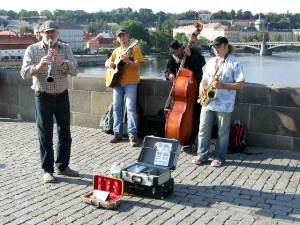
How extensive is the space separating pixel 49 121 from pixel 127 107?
200cm

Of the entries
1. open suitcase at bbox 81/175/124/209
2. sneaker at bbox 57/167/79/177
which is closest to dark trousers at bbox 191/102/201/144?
sneaker at bbox 57/167/79/177

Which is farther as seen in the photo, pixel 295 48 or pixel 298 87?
pixel 295 48

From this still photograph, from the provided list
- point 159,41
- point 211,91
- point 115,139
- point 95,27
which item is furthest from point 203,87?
point 95,27

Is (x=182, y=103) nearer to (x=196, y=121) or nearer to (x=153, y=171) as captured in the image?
(x=196, y=121)

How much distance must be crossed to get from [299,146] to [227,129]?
125cm

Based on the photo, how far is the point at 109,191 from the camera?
4.93m

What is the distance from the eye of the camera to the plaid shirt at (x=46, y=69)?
530 cm

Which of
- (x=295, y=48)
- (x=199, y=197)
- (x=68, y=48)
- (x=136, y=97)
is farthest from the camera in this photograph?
(x=295, y=48)

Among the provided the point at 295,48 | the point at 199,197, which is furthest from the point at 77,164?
the point at 295,48

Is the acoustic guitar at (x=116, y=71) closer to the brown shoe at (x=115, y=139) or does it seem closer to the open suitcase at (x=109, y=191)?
the brown shoe at (x=115, y=139)

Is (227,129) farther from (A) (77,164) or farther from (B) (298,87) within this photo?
(A) (77,164)

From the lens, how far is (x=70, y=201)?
499 centimetres

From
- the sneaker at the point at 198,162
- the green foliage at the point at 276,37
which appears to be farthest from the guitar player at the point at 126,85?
the green foliage at the point at 276,37

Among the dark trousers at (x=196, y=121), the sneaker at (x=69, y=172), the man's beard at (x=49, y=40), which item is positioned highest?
the man's beard at (x=49, y=40)
